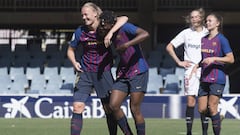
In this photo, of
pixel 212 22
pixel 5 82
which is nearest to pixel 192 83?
pixel 212 22

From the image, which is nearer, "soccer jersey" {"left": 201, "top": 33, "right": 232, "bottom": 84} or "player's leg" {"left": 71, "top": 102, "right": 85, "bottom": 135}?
"player's leg" {"left": 71, "top": 102, "right": 85, "bottom": 135}

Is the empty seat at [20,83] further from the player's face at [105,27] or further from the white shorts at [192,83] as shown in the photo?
the player's face at [105,27]

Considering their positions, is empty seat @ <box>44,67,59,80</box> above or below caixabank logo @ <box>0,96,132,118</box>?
above

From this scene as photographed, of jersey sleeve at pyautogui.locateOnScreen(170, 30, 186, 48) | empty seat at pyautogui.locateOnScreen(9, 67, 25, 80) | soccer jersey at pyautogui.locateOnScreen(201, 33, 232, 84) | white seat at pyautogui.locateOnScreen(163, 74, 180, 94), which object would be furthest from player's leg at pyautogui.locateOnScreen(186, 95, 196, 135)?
empty seat at pyautogui.locateOnScreen(9, 67, 25, 80)

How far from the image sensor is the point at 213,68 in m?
9.69

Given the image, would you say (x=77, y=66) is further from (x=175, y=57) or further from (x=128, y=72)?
(x=175, y=57)

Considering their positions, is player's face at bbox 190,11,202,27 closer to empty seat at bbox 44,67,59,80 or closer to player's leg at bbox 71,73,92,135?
player's leg at bbox 71,73,92,135

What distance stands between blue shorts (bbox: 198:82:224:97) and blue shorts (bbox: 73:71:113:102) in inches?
56.4

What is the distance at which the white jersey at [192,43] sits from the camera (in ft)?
35.6


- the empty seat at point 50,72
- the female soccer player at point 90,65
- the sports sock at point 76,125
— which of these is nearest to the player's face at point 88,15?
the female soccer player at point 90,65

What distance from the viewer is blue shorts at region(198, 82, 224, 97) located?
960cm

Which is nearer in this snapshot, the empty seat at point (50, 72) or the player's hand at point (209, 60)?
the player's hand at point (209, 60)

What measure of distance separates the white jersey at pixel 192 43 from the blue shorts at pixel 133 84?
2035mm

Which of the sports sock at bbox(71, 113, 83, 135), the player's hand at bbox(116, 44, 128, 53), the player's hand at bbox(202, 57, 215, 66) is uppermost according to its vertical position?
the player's hand at bbox(116, 44, 128, 53)
